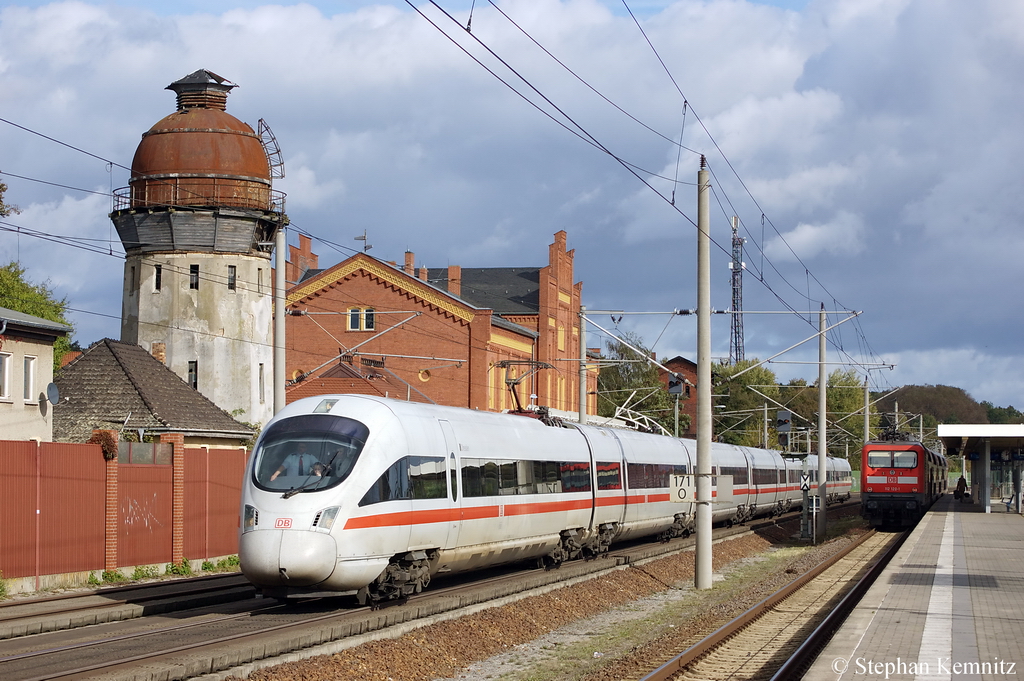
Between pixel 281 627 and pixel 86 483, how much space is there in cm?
890

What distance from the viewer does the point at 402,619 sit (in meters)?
14.7

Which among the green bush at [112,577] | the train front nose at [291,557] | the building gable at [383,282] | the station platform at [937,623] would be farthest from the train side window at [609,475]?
the building gable at [383,282]

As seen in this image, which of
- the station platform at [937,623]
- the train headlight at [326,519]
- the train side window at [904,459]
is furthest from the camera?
the train side window at [904,459]

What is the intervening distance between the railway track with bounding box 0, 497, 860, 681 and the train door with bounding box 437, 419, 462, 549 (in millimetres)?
979

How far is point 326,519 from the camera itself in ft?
48.3

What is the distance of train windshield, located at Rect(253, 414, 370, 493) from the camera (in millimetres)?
15078

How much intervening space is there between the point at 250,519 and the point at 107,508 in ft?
26.6

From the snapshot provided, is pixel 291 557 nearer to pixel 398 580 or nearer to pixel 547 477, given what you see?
pixel 398 580

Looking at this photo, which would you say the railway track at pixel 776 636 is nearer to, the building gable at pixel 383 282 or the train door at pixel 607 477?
the train door at pixel 607 477

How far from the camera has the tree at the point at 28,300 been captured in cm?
5709

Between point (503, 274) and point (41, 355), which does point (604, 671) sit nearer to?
point (41, 355)

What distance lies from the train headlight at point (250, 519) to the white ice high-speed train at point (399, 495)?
0.06 ft

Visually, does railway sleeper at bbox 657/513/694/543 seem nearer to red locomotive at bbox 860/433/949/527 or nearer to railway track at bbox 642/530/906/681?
railway track at bbox 642/530/906/681

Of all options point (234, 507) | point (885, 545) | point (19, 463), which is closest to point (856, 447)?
point (885, 545)
